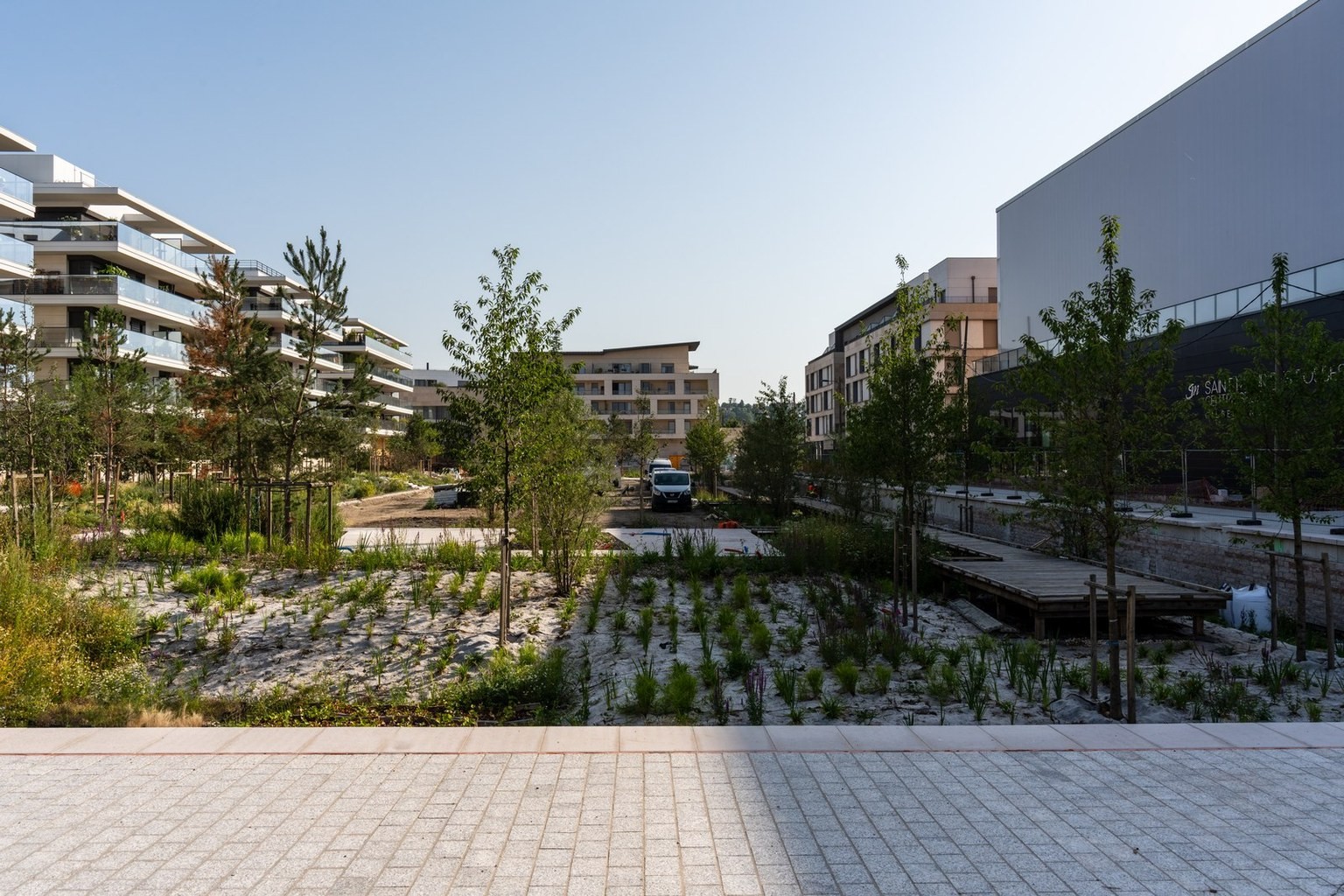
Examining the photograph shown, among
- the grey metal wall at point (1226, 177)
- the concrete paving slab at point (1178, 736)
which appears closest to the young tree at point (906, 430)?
the concrete paving slab at point (1178, 736)

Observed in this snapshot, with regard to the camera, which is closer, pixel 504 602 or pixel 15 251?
pixel 504 602

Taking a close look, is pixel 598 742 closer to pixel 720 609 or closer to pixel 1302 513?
pixel 720 609

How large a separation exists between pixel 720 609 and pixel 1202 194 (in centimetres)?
2884

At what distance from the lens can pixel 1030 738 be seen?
660 cm

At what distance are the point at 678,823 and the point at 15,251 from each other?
34825mm

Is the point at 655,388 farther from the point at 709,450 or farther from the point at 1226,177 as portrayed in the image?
the point at 1226,177

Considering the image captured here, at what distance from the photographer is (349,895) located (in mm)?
4145

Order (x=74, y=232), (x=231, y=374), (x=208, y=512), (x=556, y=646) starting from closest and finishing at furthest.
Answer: (x=556, y=646) < (x=231, y=374) < (x=208, y=512) < (x=74, y=232)

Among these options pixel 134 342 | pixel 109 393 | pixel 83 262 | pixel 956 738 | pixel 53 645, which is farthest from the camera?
pixel 83 262

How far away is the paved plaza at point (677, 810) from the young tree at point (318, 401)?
9968mm

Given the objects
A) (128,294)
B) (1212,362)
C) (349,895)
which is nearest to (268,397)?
(349,895)

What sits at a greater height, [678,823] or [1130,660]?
[1130,660]

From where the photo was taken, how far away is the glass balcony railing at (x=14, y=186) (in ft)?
98.2

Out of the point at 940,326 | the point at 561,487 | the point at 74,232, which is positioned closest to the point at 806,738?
the point at 561,487
